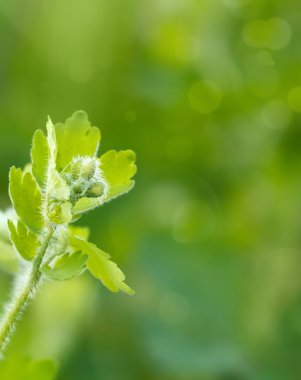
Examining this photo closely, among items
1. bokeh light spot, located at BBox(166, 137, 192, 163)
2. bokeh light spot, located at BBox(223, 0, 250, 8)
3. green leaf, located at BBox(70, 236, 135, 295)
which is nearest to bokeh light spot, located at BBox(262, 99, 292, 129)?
bokeh light spot, located at BBox(166, 137, 192, 163)

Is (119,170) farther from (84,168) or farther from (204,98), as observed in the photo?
(204,98)

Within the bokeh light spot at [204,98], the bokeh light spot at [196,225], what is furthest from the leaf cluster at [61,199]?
the bokeh light spot at [204,98]

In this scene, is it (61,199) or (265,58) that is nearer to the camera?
(61,199)

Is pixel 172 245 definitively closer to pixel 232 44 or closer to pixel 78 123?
pixel 232 44

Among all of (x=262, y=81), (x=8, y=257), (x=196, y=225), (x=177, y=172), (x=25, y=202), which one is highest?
(x=25, y=202)

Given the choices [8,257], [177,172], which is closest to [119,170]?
[8,257]
